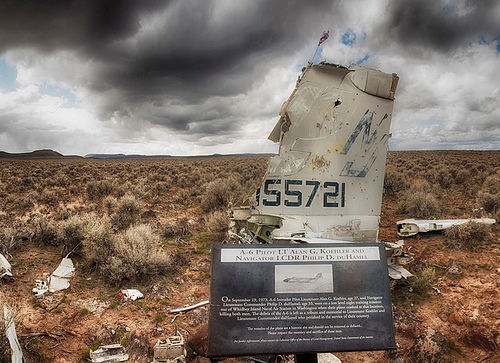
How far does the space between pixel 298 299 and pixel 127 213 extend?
9.22 metres

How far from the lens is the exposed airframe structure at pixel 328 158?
4.96 m

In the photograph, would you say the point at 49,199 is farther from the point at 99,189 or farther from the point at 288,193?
the point at 288,193

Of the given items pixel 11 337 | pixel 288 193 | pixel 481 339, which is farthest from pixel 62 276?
pixel 481 339

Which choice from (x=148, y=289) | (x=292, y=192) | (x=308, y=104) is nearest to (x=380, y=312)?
(x=292, y=192)

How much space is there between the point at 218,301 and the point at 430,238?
25.4 ft

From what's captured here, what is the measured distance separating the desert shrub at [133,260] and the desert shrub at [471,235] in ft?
22.9

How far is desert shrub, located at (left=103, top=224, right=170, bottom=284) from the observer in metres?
6.41

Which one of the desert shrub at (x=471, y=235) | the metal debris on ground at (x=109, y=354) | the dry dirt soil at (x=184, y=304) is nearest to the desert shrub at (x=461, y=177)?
the dry dirt soil at (x=184, y=304)

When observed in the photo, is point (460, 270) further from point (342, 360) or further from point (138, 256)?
point (138, 256)

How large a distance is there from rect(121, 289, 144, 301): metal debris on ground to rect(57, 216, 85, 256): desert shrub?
97.7 inches

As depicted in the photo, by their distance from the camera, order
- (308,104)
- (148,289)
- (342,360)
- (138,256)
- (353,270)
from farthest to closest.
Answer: (138,256), (148,289), (308,104), (342,360), (353,270)

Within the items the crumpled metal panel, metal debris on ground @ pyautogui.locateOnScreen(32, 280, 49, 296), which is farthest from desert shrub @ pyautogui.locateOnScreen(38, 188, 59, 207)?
the crumpled metal panel

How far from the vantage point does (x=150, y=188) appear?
17453mm

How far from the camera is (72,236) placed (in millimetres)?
7824
